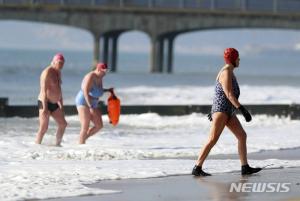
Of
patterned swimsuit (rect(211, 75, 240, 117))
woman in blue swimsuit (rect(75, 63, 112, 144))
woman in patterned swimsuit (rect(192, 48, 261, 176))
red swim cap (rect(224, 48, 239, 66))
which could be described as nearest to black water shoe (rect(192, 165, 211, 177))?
woman in patterned swimsuit (rect(192, 48, 261, 176))

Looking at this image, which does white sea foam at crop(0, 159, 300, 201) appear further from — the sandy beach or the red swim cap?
the red swim cap

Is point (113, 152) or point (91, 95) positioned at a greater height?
point (91, 95)

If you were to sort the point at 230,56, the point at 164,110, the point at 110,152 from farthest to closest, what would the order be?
1. the point at 164,110
2. the point at 110,152
3. the point at 230,56

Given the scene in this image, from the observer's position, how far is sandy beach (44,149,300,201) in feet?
32.4

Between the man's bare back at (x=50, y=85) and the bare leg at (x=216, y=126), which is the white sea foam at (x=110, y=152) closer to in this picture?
the bare leg at (x=216, y=126)

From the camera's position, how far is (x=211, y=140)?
11750mm

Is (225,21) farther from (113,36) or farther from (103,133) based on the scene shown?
(103,133)

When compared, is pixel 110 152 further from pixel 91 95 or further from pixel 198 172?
pixel 198 172

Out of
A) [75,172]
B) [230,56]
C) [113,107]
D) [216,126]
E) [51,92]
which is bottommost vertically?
[113,107]

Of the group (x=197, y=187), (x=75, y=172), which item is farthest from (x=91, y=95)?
(x=197, y=187)

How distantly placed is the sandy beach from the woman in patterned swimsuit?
0.67ft
